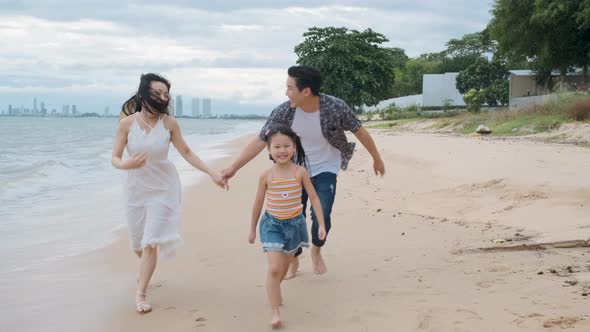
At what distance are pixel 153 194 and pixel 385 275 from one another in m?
1.91

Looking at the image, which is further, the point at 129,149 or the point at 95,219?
the point at 95,219

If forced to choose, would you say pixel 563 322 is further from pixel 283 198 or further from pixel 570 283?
pixel 283 198

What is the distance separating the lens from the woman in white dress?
4562 millimetres

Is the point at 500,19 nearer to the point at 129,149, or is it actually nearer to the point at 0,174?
the point at 0,174

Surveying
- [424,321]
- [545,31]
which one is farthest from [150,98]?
[545,31]


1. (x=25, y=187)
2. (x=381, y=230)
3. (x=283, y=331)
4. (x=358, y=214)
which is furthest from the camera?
(x=25, y=187)

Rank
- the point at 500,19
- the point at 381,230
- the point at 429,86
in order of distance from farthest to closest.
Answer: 1. the point at 429,86
2. the point at 500,19
3. the point at 381,230

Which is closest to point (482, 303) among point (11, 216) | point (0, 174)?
point (11, 216)

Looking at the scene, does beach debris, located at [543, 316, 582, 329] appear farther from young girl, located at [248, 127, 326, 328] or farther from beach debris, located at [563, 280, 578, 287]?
young girl, located at [248, 127, 326, 328]

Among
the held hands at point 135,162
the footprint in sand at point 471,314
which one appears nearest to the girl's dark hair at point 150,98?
the held hands at point 135,162

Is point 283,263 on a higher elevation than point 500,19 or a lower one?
lower

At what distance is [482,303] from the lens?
404 cm

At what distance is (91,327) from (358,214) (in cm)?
444

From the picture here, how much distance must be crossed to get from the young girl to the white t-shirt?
57 centimetres
